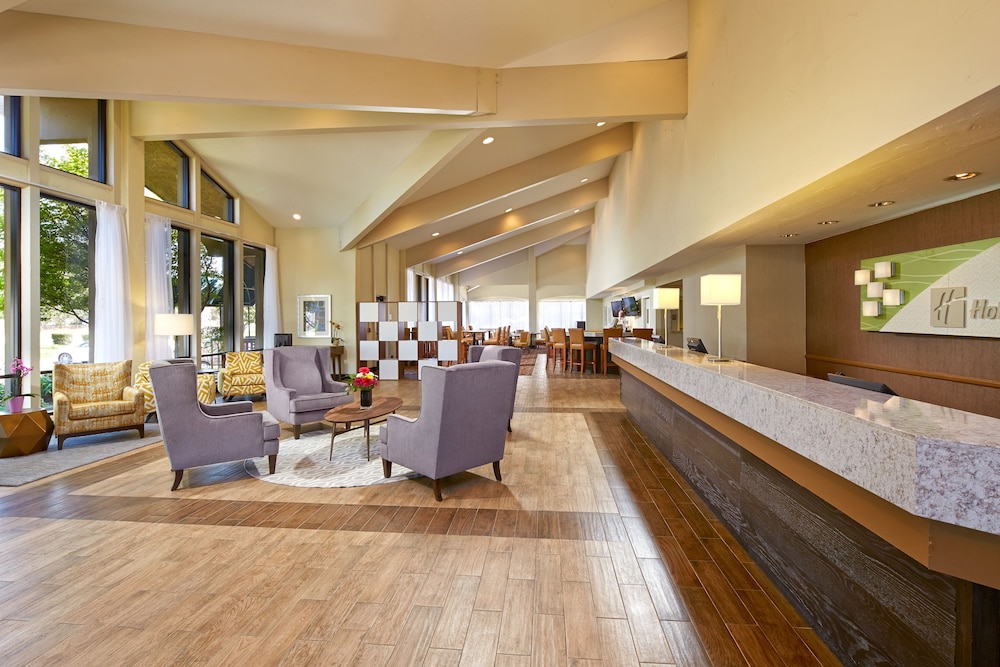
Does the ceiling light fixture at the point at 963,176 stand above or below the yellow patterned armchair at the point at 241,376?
above

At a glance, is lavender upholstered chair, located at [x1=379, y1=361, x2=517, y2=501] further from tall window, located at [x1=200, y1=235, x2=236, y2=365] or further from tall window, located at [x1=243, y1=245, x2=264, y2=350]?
tall window, located at [x1=243, y1=245, x2=264, y2=350]

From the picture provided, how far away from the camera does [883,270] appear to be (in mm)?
3695

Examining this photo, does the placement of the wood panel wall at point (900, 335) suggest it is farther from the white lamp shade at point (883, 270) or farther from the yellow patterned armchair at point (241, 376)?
the yellow patterned armchair at point (241, 376)

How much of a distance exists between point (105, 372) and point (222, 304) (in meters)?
3.37

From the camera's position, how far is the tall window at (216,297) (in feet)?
25.6

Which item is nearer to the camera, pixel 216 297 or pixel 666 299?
pixel 666 299

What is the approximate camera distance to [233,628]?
1949 millimetres

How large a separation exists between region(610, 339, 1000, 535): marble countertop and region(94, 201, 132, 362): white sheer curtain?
6806 millimetres

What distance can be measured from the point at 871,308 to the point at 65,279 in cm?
843

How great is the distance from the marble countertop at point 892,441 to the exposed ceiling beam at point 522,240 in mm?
12355

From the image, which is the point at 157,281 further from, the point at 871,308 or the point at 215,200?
the point at 871,308

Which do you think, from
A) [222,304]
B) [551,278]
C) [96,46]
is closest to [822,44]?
[96,46]

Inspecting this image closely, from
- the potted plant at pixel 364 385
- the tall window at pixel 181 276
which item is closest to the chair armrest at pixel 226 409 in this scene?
the potted plant at pixel 364 385

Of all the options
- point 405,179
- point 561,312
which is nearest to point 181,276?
point 405,179
